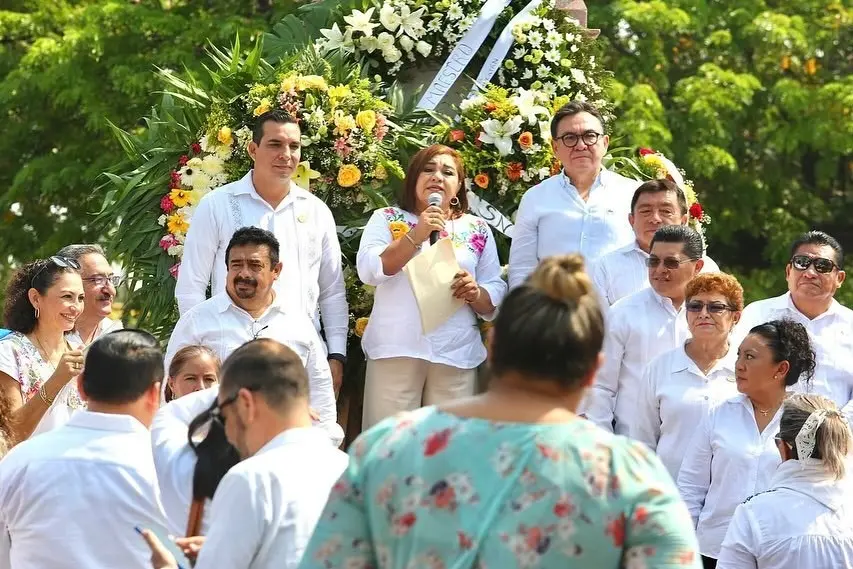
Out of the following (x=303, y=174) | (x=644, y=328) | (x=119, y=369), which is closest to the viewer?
(x=119, y=369)

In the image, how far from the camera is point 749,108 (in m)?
15.0

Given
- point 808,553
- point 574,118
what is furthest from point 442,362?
point 808,553

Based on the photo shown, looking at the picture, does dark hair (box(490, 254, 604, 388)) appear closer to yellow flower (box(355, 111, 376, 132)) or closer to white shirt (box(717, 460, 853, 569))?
white shirt (box(717, 460, 853, 569))

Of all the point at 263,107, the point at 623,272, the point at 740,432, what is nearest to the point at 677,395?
the point at 740,432

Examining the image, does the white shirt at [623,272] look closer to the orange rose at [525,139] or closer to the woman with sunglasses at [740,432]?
the woman with sunglasses at [740,432]

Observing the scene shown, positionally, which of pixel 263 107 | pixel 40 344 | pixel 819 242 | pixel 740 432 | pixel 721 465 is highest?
pixel 263 107

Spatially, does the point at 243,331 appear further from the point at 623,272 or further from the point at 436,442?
the point at 436,442

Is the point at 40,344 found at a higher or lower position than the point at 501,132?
lower

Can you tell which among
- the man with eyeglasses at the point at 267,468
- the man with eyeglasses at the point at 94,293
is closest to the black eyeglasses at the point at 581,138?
the man with eyeglasses at the point at 94,293

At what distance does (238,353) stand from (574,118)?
14.2 feet

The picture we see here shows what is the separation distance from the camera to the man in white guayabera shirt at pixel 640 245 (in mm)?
7445

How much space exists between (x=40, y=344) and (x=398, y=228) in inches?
78.4

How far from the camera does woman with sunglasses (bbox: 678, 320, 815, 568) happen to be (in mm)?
6328

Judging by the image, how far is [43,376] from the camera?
21.7 ft
